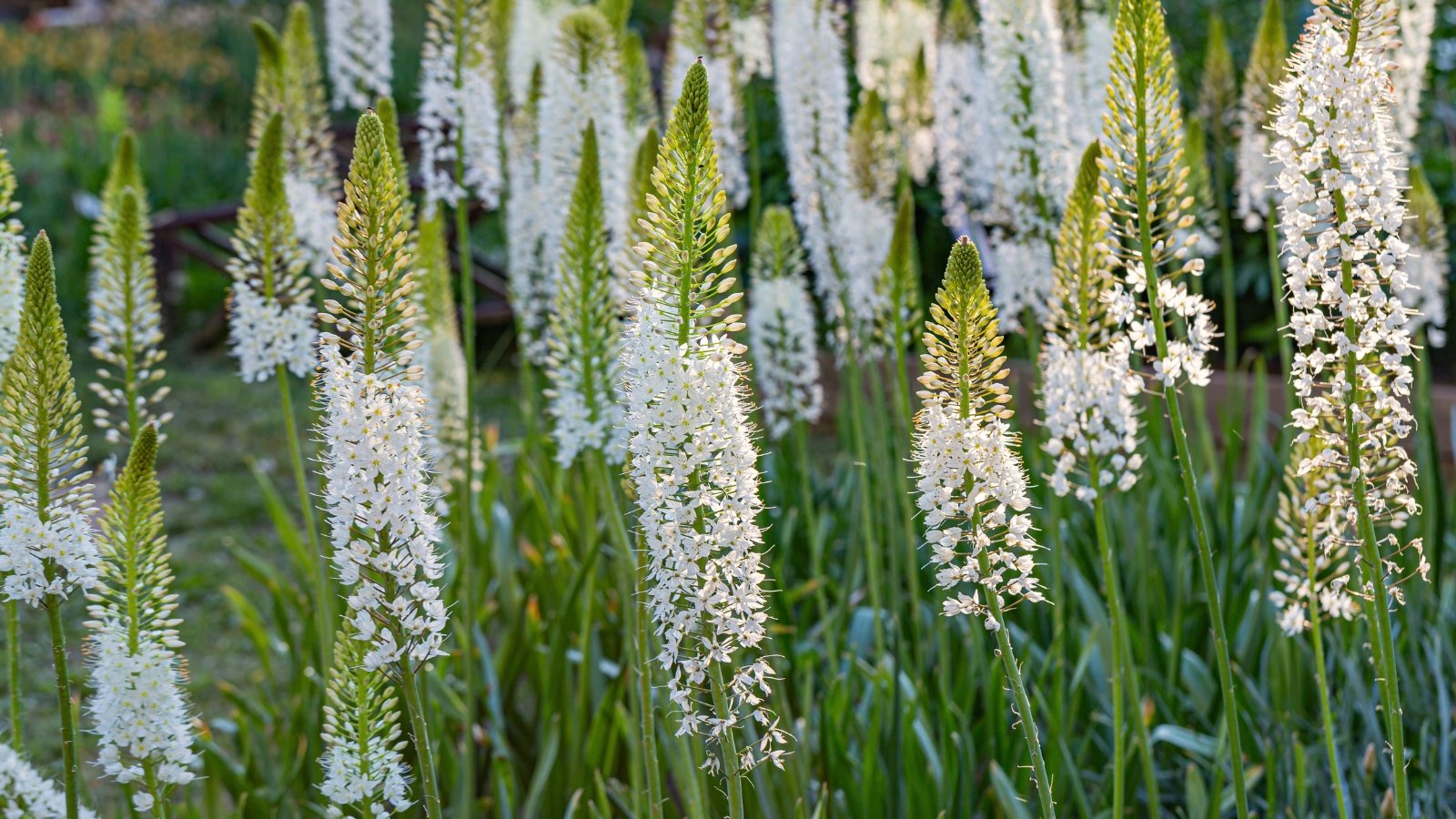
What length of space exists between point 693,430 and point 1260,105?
324cm

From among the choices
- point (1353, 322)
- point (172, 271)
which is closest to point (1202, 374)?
point (1353, 322)

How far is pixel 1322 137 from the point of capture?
6.80 ft

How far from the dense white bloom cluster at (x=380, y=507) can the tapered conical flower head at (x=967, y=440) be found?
75 centimetres

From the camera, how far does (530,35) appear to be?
5.38 metres

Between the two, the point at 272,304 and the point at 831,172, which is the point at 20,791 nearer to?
the point at 272,304

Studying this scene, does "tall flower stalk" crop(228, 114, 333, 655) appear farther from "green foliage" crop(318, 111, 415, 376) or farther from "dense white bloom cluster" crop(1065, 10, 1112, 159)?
"dense white bloom cluster" crop(1065, 10, 1112, 159)

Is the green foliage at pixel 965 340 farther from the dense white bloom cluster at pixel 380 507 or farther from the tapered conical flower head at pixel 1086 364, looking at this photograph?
the dense white bloom cluster at pixel 380 507

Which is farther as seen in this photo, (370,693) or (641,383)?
(370,693)

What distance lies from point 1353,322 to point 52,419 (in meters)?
2.07

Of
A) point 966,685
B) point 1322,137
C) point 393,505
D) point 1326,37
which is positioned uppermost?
point 1326,37

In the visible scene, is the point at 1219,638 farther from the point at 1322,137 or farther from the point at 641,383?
the point at 641,383

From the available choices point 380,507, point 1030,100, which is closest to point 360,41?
point 1030,100

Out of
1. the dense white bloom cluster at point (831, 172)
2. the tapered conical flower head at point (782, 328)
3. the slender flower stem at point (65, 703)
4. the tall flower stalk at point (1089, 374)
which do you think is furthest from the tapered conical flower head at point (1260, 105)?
the slender flower stem at point (65, 703)

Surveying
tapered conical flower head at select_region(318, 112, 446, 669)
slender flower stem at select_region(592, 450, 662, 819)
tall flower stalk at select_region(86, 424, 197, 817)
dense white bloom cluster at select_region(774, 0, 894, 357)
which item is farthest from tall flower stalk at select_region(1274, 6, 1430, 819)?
dense white bloom cluster at select_region(774, 0, 894, 357)
